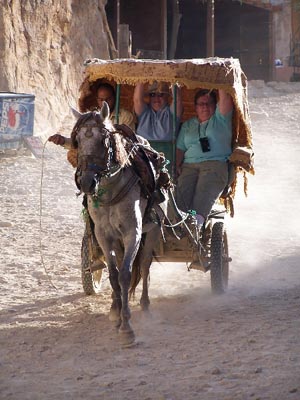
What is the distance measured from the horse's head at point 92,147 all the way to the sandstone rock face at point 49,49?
37.9 feet

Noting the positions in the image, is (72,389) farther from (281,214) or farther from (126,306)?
(281,214)

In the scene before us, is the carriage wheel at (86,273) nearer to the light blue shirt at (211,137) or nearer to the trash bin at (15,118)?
the light blue shirt at (211,137)

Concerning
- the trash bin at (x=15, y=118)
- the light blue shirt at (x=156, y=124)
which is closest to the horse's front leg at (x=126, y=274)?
the light blue shirt at (x=156, y=124)

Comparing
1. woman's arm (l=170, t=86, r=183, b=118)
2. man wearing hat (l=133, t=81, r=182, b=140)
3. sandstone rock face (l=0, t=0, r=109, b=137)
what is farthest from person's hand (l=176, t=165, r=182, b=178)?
sandstone rock face (l=0, t=0, r=109, b=137)

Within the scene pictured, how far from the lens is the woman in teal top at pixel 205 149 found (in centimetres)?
852

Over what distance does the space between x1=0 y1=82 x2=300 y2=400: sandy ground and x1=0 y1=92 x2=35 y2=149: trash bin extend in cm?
293

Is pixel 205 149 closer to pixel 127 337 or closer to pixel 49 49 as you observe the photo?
pixel 127 337

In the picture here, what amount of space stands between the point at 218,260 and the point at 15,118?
9.25 metres

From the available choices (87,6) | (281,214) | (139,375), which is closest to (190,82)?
(139,375)

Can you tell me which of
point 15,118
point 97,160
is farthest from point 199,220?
point 15,118

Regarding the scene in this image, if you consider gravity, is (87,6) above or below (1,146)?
above

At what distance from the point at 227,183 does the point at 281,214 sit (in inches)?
210

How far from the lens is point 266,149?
2005 cm

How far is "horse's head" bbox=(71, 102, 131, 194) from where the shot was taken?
636 cm
